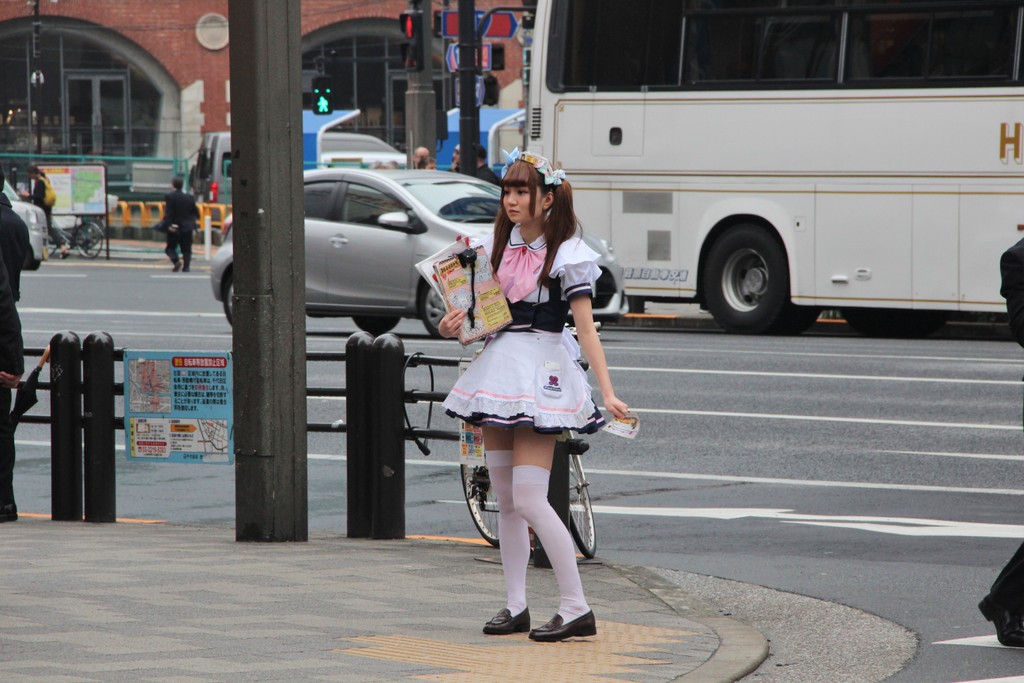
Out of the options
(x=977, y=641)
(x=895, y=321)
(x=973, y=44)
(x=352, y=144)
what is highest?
(x=352, y=144)

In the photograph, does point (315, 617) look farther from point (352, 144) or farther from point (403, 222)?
point (352, 144)

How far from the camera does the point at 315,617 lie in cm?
634

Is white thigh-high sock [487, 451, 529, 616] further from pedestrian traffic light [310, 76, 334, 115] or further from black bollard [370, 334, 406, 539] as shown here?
pedestrian traffic light [310, 76, 334, 115]

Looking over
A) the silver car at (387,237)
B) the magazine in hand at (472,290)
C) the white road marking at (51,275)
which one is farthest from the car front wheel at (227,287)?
the magazine in hand at (472,290)

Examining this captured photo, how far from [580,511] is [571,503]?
0.19 ft

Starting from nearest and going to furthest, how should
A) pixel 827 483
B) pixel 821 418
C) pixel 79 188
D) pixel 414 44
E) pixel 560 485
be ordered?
1. pixel 560 485
2. pixel 827 483
3. pixel 821 418
4. pixel 414 44
5. pixel 79 188

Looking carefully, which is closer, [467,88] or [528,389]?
[528,389]

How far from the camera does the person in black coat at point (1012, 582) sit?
5.92 m

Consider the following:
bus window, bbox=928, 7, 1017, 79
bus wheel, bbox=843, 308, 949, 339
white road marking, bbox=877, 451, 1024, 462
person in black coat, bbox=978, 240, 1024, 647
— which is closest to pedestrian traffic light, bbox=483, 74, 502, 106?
bus wheel, bbox=843, 308, 949, 339

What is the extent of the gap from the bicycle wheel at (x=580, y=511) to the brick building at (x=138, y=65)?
4898 cm

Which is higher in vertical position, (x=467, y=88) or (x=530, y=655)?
(x=467, y=88)

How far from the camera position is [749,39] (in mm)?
19609

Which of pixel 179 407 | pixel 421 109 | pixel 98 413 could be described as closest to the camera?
pixel 179 407

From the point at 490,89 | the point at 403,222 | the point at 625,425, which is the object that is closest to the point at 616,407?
the point at 625,425
